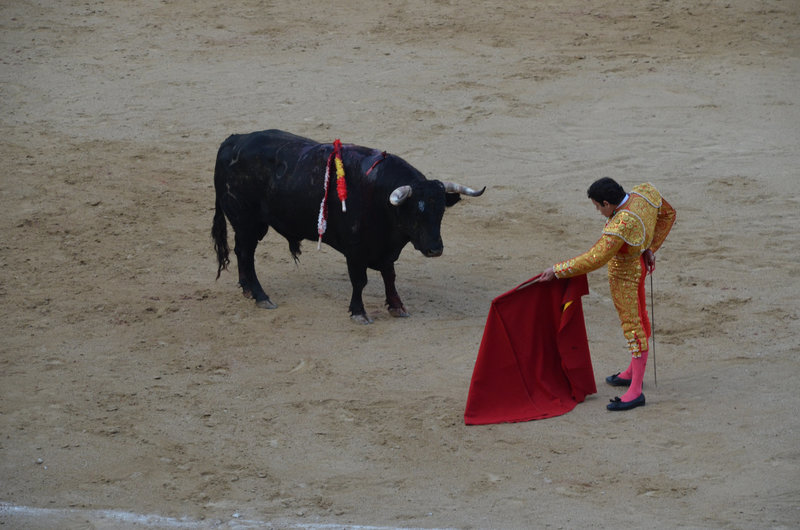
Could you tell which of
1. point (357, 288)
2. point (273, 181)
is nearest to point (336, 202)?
point (273, 181)

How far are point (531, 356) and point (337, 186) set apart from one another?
2.22m

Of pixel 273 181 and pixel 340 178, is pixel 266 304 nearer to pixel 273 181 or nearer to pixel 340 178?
pixel 273 181

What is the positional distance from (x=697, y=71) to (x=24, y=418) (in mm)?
9665

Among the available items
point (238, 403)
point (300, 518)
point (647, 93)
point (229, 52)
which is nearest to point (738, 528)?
point (300, 518)

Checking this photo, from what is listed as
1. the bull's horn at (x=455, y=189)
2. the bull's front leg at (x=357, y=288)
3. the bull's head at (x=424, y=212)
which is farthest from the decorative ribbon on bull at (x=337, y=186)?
the bull's horn at (x=455, y=189)

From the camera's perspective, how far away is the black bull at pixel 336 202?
7.80 metres

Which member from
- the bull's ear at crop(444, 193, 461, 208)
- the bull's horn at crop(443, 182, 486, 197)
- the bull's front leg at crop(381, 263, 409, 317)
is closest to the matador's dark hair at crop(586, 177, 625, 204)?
the bull's horn at crop(443, 182, 486, 197)

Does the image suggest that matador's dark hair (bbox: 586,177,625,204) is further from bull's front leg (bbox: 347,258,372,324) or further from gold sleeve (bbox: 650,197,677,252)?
bull's front leg (bbox: 347,258,372,324)

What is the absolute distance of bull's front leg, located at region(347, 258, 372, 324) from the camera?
26.6ft

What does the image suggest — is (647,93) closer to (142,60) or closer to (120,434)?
(142,60)

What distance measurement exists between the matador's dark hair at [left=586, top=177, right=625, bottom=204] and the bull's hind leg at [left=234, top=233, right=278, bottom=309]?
11.1 feet

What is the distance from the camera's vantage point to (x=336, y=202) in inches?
317

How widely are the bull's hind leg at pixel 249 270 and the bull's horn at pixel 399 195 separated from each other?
5.12 ft

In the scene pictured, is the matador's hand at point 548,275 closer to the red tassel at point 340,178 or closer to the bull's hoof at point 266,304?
the red tassel at point 340,178
